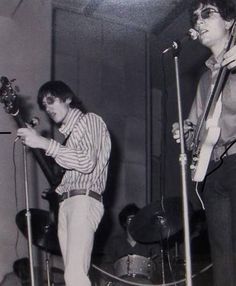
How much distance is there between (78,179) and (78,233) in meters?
0.32

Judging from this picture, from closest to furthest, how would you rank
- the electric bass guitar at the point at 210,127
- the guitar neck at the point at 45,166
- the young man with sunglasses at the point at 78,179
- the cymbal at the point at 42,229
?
1. the electric bass guitar at the point at 210,127
2. the young man with sunglasses at the point at 78,179
3. the guitar neck at the point at 45,166
4. the cymbal at the point at 42,229

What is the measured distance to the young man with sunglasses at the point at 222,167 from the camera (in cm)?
221

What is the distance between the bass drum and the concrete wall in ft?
3.14

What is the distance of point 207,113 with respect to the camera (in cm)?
231

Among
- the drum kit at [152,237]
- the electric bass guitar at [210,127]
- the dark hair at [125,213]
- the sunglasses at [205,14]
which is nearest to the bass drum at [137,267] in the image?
the drum kit at [152,237]

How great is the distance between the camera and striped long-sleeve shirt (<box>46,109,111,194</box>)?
2.69 m

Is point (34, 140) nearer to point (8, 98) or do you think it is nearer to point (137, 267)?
point (8, 98)

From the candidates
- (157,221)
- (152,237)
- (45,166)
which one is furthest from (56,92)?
(152,237)

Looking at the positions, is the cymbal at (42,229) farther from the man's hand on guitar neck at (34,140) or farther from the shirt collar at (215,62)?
the shirt collar at (215,62)

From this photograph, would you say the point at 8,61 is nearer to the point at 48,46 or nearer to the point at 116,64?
the point at 48,46

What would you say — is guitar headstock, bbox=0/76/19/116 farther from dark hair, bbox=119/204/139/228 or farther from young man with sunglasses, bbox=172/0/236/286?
dark hair, bbox=119/204/139/228

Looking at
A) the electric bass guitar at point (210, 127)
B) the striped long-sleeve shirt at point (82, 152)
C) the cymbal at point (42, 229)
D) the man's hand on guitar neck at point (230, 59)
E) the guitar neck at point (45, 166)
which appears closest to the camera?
the man's hand on guitar neck at point (230, 59)

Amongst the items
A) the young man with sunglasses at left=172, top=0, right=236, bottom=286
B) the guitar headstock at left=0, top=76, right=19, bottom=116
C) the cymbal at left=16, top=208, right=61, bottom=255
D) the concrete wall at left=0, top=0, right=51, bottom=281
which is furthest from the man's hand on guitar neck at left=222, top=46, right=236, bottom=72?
the concrete wall at left=0, top=0, right=51, bottom=281

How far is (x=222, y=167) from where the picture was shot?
2.26m
